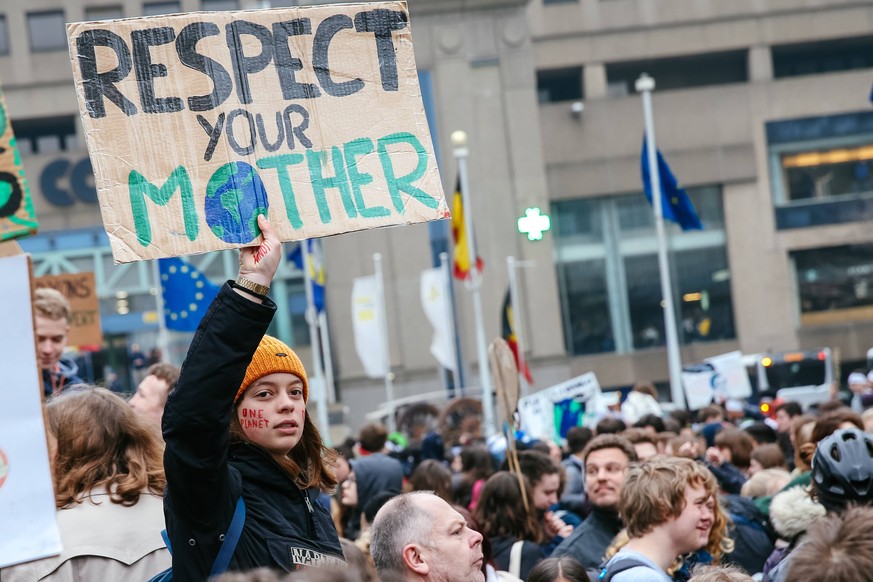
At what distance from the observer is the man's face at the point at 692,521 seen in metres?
4.99

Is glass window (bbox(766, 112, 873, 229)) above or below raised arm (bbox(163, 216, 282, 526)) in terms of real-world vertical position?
above

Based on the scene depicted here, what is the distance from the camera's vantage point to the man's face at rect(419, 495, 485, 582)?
12.2 ft

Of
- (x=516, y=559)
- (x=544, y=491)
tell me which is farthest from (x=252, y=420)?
(x=544, y=491)

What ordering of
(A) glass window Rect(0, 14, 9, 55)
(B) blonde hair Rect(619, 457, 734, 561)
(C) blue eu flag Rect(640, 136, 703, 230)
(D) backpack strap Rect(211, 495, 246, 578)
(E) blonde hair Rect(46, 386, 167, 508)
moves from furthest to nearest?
(A) glass window Rect(0, 14, 9, 55), (C) blue eu flag Rect(640, 136, 703, 230), (B) blonde hair Rect(619, 457, 734, 561), (E) blonde hair Rect(46, 386, 167, 508), (D) backpack strap Rect(211, 495, 246, 578)

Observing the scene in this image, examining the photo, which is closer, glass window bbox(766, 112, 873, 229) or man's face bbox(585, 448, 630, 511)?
man's face bbox(585, 448, 630, 511)

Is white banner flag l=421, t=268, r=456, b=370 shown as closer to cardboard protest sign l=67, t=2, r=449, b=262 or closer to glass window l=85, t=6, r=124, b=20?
glass window l=85, t=6, r=124, b=20

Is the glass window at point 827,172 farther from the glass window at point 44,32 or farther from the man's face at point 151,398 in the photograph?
the man's face at point 151,398

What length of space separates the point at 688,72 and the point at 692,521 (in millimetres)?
45071

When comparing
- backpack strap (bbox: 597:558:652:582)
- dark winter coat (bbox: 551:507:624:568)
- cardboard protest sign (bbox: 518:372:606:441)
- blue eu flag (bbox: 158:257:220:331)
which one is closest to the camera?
backpack strap (bbox: 597:558:652:582)

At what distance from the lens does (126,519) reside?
13.1ft

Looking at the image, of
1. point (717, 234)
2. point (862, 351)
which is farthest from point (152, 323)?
point (862, 351)

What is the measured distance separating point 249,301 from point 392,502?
3.29 feet

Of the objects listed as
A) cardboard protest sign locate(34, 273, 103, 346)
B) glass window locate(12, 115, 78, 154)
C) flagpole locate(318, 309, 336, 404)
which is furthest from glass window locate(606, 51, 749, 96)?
cardboard protest sign locate(34, 273, 103, 346)

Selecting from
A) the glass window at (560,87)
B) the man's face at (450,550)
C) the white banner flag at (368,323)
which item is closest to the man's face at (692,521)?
the man's face at (450,550)
